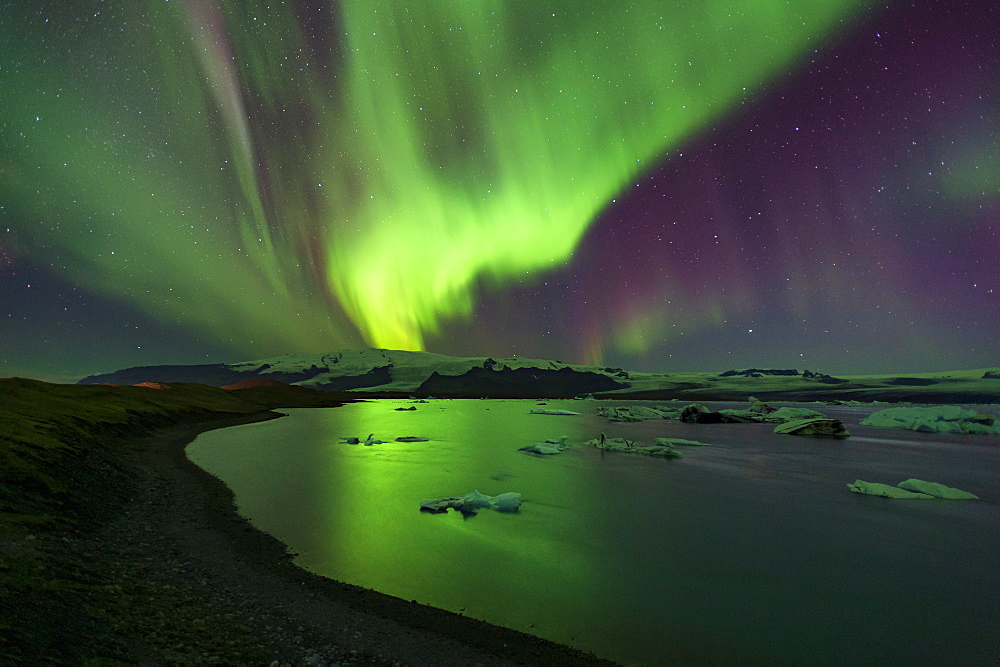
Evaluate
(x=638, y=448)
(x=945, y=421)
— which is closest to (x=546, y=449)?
(x=638, y=448)

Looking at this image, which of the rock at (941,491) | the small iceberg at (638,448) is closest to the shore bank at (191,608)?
the rock at (941,491)

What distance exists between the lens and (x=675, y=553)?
31.1 ft

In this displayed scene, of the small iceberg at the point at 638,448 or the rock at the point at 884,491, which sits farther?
the small iceberg at the point at 638,448

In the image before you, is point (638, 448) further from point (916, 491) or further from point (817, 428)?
point (817, 428)

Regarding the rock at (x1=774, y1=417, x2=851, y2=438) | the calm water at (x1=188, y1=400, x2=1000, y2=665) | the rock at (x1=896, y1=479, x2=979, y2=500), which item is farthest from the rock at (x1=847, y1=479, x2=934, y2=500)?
the rock at (x1=774, y1=417, x2=851, y2=438)

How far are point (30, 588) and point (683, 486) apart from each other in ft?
57.1

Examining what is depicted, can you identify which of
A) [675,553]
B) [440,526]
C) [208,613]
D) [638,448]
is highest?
[208,613]

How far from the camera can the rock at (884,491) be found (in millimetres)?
14938

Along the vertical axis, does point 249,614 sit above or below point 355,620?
above

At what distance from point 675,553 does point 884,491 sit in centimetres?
1148

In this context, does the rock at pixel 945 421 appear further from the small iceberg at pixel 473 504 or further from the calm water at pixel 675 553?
the small iceberg at pixel 473 504

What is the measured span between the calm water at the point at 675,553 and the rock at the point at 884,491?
0.51m

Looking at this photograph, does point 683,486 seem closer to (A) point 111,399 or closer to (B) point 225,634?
(B) point 225,634

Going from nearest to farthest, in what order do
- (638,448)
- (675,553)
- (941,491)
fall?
(675,553)
(941,491)
(638,448)
